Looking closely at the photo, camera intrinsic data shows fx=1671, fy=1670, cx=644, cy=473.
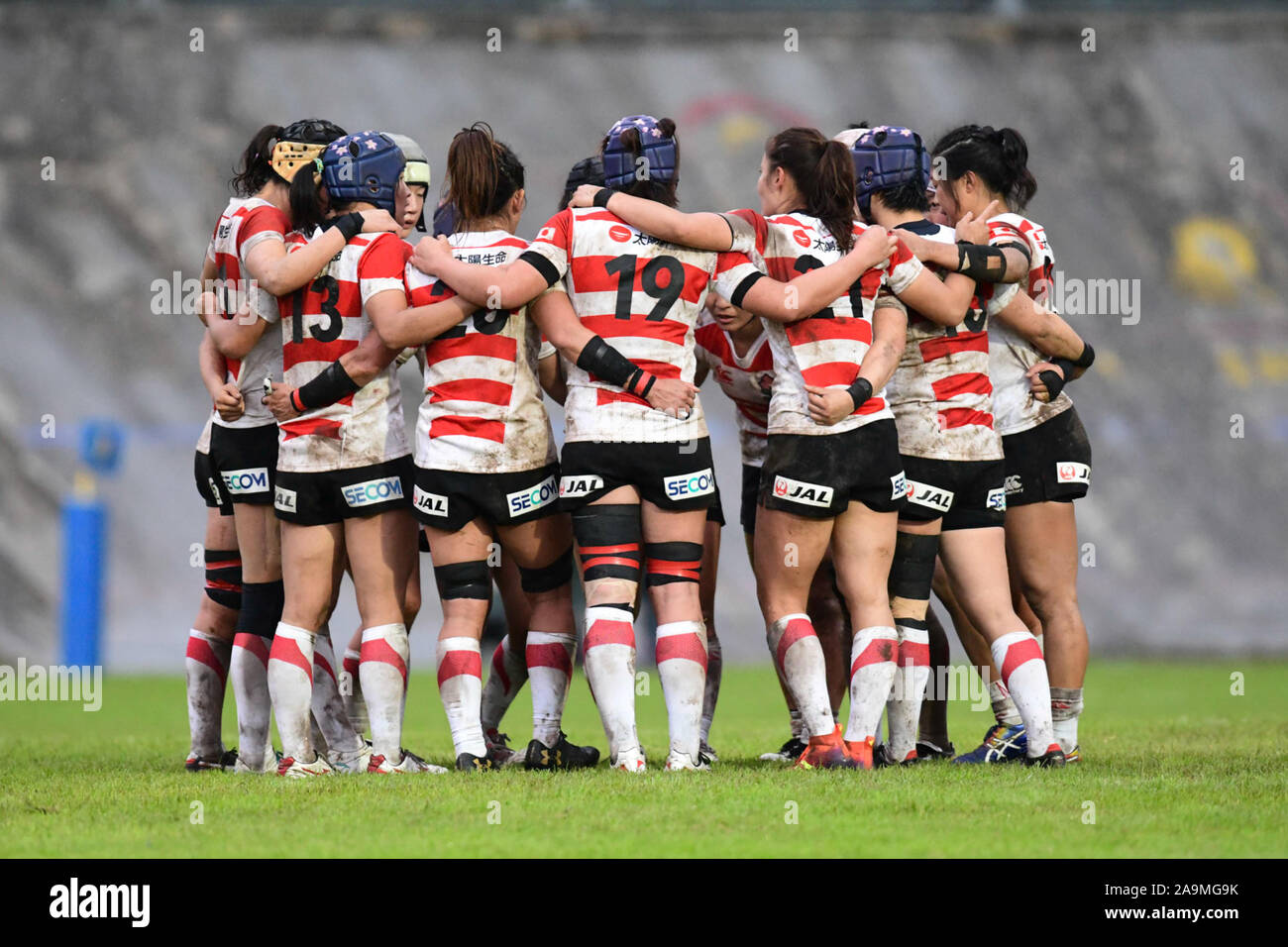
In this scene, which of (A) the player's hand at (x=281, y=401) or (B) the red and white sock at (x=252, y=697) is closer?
(A) the player's hand at (x=281, y=401)

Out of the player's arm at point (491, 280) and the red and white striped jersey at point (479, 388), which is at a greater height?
the player's arm at point (491, 280)

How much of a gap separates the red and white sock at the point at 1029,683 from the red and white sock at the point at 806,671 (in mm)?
750

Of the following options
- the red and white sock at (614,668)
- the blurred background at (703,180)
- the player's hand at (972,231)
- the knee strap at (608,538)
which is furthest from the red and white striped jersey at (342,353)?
the blurred background at (703,180)

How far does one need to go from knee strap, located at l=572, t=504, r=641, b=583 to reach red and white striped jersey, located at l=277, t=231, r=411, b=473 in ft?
2.67

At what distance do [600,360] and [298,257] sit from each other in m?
1.21

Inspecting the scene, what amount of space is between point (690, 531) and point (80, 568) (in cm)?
1014

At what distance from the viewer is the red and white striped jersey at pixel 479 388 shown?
629 cm

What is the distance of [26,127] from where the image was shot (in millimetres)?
18969

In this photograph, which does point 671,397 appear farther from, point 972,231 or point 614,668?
point 972,231

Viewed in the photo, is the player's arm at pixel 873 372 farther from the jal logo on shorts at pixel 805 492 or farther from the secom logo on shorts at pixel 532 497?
the secom logo on shorts at pixel 532 497

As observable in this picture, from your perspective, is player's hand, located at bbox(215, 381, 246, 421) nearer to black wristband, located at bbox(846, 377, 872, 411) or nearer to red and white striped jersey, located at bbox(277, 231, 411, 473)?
red and white striped jersey, located at bbox(277, 231, 411, 473)

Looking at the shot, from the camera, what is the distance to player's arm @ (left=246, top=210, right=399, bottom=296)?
20.6 ft

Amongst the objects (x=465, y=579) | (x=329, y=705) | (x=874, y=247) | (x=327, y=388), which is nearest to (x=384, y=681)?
(x=465, y=579)
